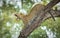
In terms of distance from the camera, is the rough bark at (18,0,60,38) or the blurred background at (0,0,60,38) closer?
the rough bark at (18,0,60,38)

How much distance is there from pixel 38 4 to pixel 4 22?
0.42 metres

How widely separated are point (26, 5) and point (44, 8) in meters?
0.27

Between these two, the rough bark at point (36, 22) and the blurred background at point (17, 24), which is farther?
the blurred background at point (17, 24)

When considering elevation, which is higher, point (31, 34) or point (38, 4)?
point (38, 4)

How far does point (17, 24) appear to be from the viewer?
229cm

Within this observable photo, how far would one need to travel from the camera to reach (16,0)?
233cm

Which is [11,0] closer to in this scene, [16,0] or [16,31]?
[16,0]

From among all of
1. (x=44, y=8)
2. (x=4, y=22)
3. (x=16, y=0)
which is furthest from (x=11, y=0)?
(x=44, y=8)

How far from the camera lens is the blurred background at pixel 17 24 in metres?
2.28

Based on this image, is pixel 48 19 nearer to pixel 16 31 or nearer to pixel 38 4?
pixel 38 4

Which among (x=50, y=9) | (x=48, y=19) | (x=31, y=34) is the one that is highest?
(x=50, y=9)

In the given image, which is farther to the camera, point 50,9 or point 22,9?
point 22,9

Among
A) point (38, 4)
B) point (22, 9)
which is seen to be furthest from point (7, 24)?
point (38, 4)

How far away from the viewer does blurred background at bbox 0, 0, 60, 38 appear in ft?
7.48
